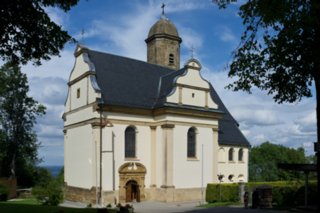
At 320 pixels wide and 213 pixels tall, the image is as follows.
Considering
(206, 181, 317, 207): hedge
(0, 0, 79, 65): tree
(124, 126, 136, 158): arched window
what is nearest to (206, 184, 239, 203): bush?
(206, 181, 317, 207): hedge

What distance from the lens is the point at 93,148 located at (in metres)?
31.4

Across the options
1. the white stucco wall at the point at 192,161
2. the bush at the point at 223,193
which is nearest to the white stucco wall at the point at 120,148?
the white stucco wall at the point at 192,161

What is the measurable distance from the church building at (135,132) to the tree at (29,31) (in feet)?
59.1

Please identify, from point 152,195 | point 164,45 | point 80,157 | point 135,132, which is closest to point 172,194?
point 152,195

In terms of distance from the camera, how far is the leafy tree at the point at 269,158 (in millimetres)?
76312

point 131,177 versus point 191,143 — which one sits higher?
point 191,143

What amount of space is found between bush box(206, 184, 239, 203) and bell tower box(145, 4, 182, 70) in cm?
1754

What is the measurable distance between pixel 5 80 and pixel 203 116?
929 inches

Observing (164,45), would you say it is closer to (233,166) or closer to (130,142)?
(233,166)

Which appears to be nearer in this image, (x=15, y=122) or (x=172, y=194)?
(x=172, y=194)

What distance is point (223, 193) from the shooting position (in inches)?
1278

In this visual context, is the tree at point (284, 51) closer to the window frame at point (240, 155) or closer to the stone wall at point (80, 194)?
the stone wall at point (80, 194)

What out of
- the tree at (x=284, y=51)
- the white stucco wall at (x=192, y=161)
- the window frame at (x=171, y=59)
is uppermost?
the window frame at (x=171, y=59)

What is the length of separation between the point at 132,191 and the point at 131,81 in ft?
31.8
